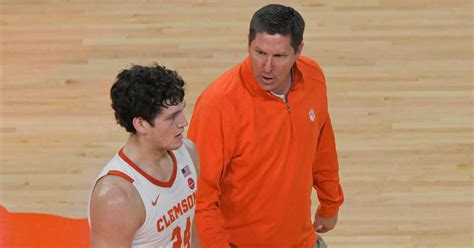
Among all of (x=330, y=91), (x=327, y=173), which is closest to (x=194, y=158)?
(x=327, y=173)

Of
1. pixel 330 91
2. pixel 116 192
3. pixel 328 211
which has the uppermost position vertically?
pixel 116 192

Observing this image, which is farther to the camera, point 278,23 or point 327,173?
point 327,173

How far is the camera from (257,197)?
11.2ft

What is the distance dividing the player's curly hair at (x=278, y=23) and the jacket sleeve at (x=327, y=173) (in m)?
0.44

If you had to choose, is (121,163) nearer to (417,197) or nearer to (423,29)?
(417,197)

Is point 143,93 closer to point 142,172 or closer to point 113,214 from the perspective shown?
point 142,172

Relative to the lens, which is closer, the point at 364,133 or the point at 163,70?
the point at 163,70

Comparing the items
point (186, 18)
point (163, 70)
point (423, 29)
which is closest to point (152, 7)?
point (186, 18)

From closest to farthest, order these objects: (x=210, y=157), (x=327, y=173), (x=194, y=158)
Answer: (x=194, y=158) < (x=210, y=157) < (x=327, y=173)

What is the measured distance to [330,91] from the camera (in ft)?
18.9

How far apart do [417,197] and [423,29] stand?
164cm

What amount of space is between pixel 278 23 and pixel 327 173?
0.73m

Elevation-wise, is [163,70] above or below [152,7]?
above

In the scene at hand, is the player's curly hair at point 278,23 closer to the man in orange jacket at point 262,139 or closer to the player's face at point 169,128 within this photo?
the man in orange jacket at point 262,139
